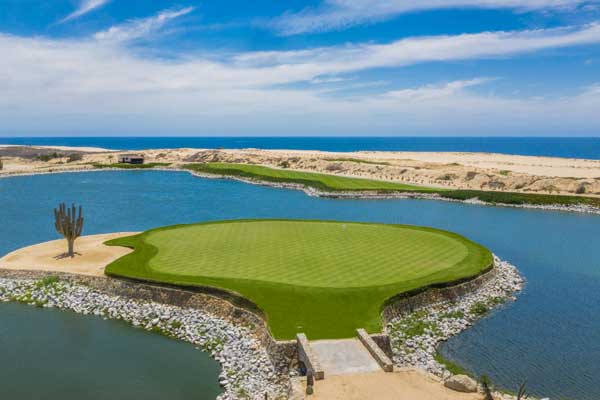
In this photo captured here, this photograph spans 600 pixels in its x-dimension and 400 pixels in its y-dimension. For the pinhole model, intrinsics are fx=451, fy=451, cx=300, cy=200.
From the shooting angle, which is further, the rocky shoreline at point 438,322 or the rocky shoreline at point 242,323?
the rocky shoreline at point 438,322

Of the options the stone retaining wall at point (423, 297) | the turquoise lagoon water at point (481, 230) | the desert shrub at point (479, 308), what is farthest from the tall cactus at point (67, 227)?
the desert shrub at point (479, 308)

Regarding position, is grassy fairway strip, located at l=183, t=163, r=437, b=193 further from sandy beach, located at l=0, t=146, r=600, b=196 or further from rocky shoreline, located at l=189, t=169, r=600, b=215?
sandy beach, located at l=0, t=146, r=600, b=196

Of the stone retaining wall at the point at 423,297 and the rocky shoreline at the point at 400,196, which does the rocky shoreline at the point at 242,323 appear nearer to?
the stone retaining wall at the point at 423,297

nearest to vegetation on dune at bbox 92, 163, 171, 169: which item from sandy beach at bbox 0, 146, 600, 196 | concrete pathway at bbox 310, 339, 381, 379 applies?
sandy beach at bbox 0, 146, 600, 196

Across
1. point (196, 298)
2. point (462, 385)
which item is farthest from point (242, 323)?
point (462, 385)

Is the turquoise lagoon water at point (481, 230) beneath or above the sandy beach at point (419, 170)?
beneath

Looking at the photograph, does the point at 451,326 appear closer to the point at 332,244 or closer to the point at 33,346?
the point at 332,244
